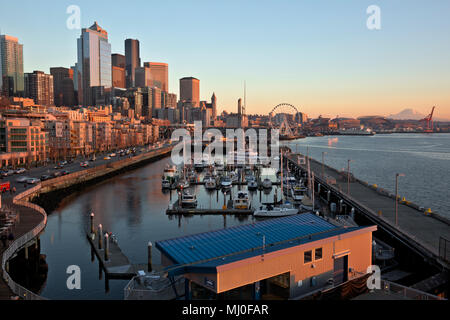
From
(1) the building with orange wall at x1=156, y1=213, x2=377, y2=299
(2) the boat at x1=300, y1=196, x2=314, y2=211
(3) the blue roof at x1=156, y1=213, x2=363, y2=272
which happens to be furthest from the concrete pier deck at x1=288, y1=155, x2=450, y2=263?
(3) the blue roof at x1=156, y1=213, x2=363, y2=272

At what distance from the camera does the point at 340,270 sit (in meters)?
11.0

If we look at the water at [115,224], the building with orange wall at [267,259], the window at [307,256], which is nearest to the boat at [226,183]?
the water at [115,224]

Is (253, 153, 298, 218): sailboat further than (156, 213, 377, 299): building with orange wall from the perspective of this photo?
Yes

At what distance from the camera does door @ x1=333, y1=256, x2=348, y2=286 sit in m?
10.9

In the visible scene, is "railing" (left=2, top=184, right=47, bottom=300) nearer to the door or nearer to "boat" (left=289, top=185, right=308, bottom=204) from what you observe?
the door

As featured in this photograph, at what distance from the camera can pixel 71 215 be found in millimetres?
30422

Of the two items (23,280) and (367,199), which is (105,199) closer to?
(23,280)

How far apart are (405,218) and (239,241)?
50.0ft

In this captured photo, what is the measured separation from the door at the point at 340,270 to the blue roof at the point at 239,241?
0.83 metres

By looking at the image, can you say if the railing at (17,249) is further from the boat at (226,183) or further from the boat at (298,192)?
the boat at (226,183)

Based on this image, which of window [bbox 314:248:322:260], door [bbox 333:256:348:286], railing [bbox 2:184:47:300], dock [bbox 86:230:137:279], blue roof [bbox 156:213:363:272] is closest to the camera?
blue roof [bbox 156:213:363:272]

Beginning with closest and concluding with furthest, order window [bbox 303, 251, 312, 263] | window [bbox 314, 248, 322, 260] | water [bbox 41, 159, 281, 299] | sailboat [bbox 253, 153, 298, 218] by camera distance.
→ window [bbox 303, 251, 312, 263] < window [bbox 314, 248, 322, 260] < water [bbox 41, 159, 281, 299] < sailboat [bbox 253, 153, 298, 218]

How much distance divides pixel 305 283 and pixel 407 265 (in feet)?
32.6

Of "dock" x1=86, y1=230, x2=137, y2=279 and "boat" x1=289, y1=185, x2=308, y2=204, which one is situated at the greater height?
"boat" x1=289, y1=185, x2=308, y2=204
